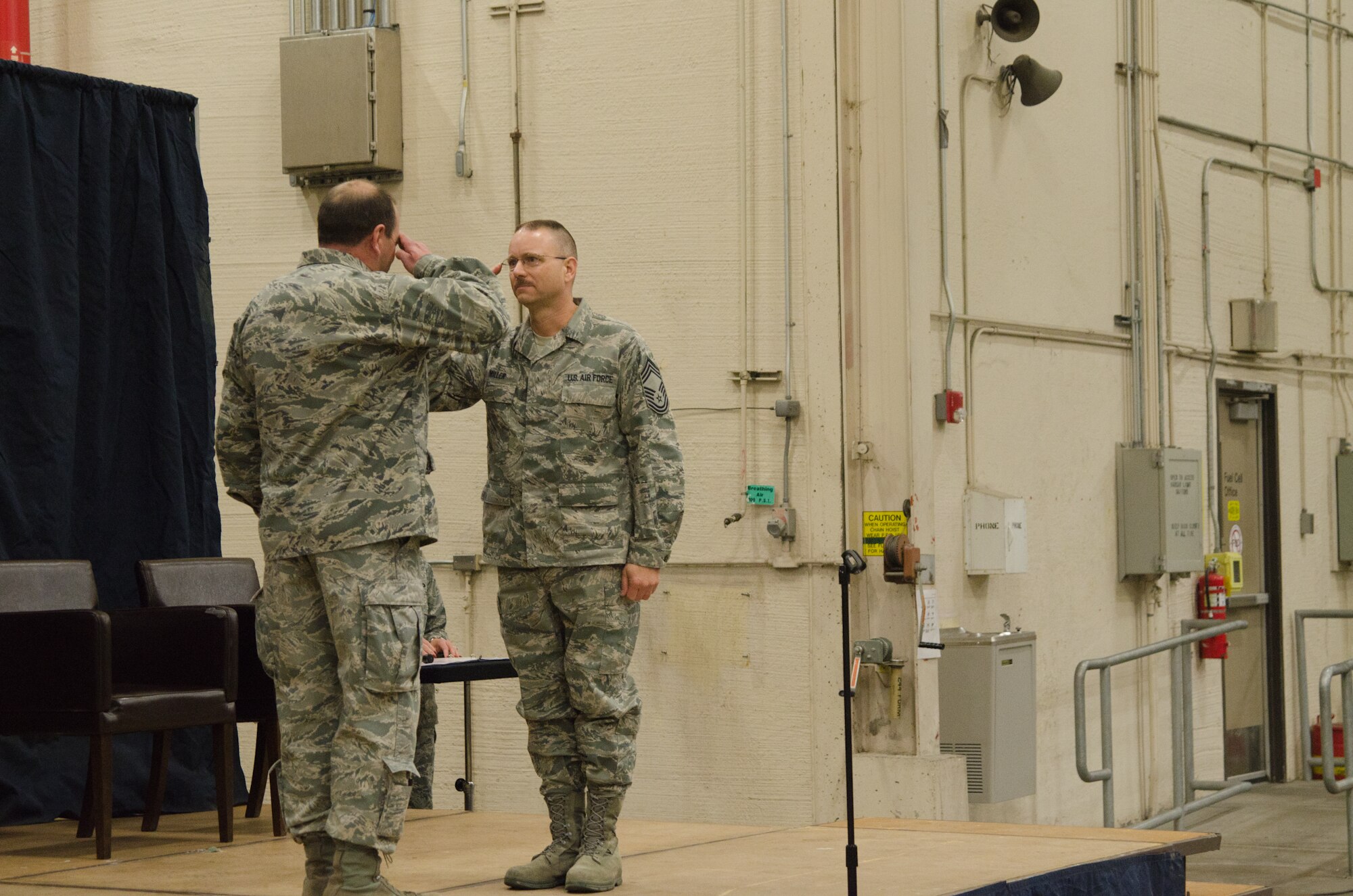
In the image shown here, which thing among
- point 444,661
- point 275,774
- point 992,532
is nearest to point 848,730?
point 444,661

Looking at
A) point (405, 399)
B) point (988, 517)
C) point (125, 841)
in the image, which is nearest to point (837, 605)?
point (988, 517)

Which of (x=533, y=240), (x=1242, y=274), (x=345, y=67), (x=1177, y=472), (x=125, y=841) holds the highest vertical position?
(x=345, y=67)

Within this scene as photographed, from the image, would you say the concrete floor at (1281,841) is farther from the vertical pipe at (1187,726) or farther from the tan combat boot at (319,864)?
the tan combat boot at (319,864)

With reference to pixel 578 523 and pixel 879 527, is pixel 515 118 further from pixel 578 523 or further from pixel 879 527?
pixel 578 523

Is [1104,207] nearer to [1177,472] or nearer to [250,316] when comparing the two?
[1177,472]

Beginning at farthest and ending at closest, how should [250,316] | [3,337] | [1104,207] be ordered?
[1104,207]
[3,337]
[250,316]

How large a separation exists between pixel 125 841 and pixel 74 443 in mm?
1371

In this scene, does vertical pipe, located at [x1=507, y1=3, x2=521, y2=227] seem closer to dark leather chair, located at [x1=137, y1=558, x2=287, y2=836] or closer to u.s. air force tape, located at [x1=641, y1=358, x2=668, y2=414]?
dark leather chair, located at [x1=137, y1=558, x2=287, y2=836]

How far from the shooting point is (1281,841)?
24.6ft

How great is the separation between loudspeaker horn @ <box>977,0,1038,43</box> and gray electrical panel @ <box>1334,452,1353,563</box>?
12.4ft

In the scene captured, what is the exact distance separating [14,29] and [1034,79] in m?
3.93

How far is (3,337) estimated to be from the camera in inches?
206

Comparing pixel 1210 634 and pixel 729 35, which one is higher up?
pixel 729 35

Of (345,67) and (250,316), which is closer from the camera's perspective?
(250,316)
